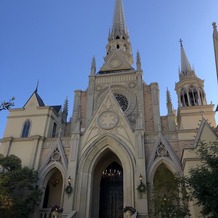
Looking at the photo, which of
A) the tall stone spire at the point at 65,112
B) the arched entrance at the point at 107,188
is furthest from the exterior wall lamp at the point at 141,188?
the tall stone spire at the point at 65,112

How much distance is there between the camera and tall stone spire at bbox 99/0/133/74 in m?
31.6

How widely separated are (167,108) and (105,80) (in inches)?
326

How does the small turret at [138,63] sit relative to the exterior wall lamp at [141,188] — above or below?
above

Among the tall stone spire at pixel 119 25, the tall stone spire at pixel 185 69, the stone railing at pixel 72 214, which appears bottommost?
the stone railing at pixel 72 214

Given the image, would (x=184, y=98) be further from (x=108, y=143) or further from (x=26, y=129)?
(x=26, y=129)

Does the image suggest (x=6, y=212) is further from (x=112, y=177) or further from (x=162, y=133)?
(x=162, y=133)

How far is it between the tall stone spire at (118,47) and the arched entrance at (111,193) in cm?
1386

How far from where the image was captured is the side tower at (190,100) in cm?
2497

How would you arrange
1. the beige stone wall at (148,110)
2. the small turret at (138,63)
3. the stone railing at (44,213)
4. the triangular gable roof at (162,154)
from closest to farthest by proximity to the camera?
1. the triangular gable roof at (162,154)
2. the stone railing at (44,213)
3. the beige stone wall at (148,110)
4. the small turret at (138,63)

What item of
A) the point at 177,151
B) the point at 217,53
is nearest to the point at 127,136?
the point at 177,151

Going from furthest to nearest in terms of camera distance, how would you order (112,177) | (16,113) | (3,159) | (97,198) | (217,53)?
(16,113)
(112,177)
(97,198)
(3,159)
(217,53)

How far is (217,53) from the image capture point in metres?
16.0

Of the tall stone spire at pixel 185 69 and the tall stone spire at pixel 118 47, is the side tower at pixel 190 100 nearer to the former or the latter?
the tall stone spire at pixel 185 69

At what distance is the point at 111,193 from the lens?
21.5 metres
